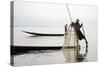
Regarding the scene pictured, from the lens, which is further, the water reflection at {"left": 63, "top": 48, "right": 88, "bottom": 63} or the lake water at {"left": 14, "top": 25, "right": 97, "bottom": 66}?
the water reflection at {"left": 63, "top": 48, "right": 88, "bottom": 63}

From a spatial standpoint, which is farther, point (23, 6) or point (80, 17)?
point (80, 17)

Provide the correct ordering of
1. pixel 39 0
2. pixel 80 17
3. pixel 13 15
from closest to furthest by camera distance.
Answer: pixel 13 15
pixel 39 0
pixel 80 17

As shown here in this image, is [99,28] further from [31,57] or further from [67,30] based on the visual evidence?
[31,57]

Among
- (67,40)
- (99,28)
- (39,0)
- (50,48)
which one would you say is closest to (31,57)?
(50,48)

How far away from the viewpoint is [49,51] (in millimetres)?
2379

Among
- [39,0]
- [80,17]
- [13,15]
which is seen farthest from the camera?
[80,17]

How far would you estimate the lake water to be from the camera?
2.25 metres

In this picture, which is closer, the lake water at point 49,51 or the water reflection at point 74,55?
the lake water at point 49,51

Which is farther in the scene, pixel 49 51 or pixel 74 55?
pixel 74 55

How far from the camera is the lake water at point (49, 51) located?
225 cm

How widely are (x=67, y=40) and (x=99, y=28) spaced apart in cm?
48

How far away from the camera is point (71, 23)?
2.48 m
